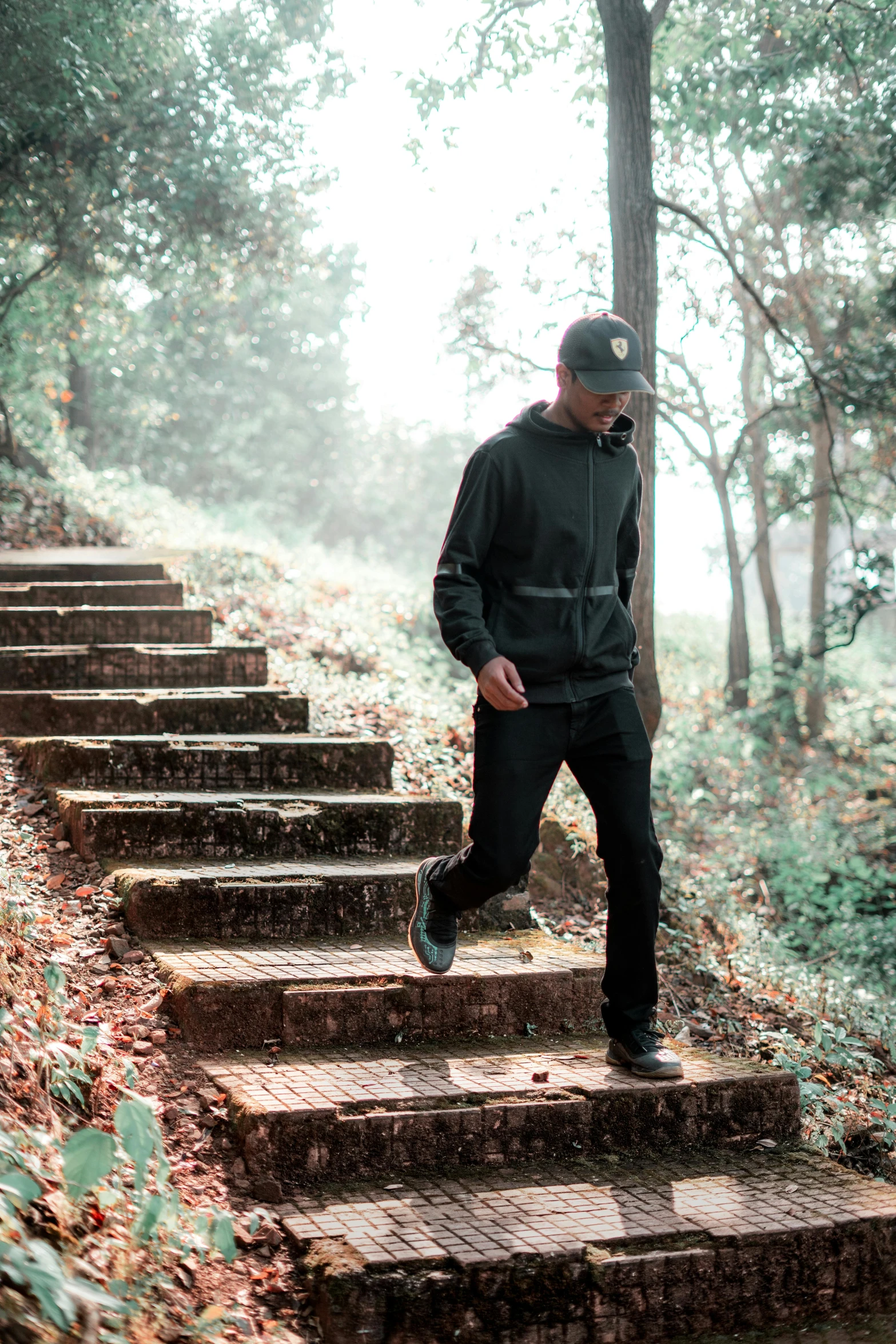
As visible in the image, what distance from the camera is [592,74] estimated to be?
11.0 meters

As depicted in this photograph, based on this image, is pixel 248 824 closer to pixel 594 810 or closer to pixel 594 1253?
pixel 594 810

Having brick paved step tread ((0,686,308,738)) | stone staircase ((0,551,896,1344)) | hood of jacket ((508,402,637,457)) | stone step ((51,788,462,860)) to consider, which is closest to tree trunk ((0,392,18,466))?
brick paved step tread ((0,686,308,738))

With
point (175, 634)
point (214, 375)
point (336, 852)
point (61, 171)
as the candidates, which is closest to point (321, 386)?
point (214, 375)

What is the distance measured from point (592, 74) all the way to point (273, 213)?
5.91 m

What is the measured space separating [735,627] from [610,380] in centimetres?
1518

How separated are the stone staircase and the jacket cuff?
1.07 m

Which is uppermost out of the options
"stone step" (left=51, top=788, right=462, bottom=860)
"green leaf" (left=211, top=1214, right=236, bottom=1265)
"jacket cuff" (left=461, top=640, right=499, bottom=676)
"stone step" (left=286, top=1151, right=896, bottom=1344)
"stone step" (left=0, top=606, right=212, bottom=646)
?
"stone step" (left=0, top=606, right=212, bottom=646)

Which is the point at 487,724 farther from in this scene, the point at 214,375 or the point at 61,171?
the point at 214,375

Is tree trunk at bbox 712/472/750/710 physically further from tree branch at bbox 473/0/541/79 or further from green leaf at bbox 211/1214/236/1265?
green leaf at bbox 211/1214/236/1265

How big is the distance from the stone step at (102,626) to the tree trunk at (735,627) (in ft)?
38.4

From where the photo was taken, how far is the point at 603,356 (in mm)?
3520

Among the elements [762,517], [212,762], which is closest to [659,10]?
[212,762]

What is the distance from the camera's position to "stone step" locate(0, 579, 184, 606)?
25.6 ft

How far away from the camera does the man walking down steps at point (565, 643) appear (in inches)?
139
